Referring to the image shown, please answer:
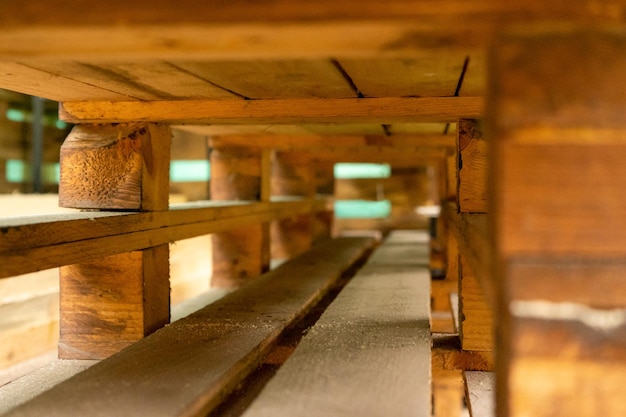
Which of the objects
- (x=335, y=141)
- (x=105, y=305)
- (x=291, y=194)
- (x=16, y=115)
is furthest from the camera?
(x=16, y=115)

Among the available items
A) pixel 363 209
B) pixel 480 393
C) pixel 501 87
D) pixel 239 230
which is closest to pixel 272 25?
pixel 501 87

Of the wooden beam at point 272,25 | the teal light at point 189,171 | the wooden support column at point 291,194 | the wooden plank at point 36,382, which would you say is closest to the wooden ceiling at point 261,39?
the wooden beam at point 272,25

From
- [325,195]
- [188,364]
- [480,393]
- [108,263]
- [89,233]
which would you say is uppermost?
[325,195]

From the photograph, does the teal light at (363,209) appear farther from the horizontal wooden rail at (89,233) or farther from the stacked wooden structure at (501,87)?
the stacked wooden structure at (501,87)

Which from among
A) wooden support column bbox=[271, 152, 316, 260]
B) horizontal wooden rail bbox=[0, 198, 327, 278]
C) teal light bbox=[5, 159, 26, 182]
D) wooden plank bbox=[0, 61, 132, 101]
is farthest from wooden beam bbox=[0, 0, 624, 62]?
teal light bbox=[5, 159, 26, 182]

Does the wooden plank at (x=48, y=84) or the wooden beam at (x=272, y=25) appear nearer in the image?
the wooden beam at (x=272, y=25)

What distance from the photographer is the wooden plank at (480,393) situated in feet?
7.54

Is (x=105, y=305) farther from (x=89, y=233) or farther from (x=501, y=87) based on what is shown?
(x=501, y=87)

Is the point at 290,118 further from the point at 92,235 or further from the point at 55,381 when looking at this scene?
the point at 55,381

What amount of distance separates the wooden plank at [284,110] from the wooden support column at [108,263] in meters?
0.13

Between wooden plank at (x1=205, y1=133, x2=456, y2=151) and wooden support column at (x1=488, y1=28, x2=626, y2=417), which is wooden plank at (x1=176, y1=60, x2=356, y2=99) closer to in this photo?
wooden support column at (x1=488, y1=28, x2=626, y2=417)

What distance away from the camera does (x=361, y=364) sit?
2064 mm

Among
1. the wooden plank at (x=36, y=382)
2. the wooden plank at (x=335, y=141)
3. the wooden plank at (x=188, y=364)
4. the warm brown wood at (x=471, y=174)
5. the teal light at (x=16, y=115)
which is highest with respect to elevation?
the teal light at (x=16, y=115)

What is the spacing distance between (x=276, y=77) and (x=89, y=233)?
100cm
